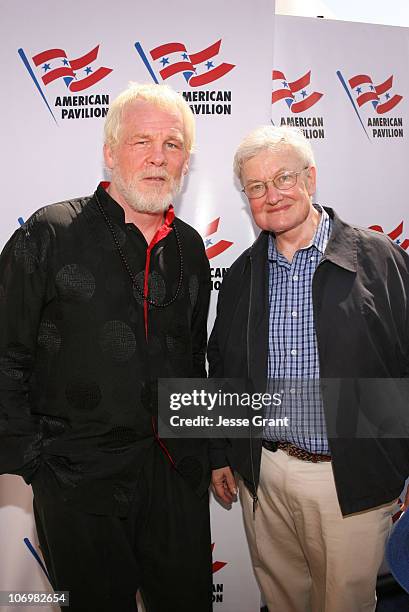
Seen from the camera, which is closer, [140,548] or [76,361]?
[76,361]

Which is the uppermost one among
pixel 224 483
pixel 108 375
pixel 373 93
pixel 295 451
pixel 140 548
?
pixel 373 93

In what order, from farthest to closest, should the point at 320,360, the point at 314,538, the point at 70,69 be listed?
the point at 70,69 → the point at 314,538 → the point at 320,360

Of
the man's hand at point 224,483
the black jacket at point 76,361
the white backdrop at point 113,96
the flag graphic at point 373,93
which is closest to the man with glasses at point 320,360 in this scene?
the man's hand at point 224,483

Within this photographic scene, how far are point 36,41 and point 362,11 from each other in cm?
189

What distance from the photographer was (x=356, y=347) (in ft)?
6.33


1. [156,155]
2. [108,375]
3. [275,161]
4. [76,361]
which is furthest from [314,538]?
[156,155]

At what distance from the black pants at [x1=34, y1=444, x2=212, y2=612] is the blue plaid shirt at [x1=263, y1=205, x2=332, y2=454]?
0.41m

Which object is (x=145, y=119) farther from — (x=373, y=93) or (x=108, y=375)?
(x=373, y=93)

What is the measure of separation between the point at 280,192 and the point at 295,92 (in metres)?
1.21

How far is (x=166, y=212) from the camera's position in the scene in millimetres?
2170

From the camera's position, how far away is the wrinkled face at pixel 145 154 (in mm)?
1942

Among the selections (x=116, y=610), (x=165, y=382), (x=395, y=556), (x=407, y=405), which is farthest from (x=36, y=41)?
(x=395, y=556)

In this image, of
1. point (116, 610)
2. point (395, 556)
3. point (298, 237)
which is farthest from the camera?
point (298, 237)

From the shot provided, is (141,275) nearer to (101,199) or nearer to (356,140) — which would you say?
(101,199)
